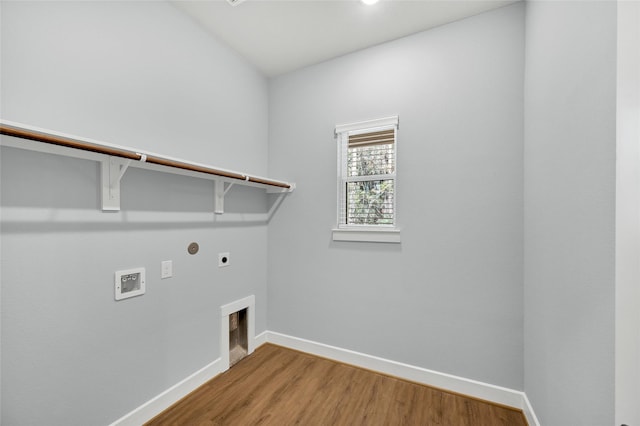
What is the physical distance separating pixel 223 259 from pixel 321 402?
1290 mm

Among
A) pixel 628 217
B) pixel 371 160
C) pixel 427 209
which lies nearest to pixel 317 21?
pixel 371 160

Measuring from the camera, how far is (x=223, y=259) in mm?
2137

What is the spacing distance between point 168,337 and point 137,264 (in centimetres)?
56

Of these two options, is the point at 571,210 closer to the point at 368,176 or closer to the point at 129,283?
the point at 368,176

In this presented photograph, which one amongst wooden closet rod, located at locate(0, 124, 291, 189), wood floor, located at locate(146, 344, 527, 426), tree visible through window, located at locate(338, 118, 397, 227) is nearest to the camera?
wooden closet rod, located at locate(0, 124, 291, 189)

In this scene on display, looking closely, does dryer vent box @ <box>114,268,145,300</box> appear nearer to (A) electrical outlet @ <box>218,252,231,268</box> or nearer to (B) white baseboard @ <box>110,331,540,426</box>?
(A) electrical outlet @ <box>218,252,231,268</box>

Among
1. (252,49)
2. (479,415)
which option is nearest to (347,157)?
(252,49)

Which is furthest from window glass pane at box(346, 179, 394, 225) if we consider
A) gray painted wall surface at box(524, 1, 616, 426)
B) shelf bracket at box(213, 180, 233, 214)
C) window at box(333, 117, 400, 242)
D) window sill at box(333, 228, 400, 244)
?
shelf bracket at box(213, 180, 233, 214)

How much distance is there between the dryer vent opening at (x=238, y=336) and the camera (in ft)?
7.41

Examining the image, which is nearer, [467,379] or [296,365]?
[467,379]

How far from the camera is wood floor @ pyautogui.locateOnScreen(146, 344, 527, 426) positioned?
1623mm

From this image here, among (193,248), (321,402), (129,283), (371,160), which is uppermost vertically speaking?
(371,160)

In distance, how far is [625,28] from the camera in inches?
30.3

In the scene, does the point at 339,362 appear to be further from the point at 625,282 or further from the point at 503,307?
the point at 625,282
